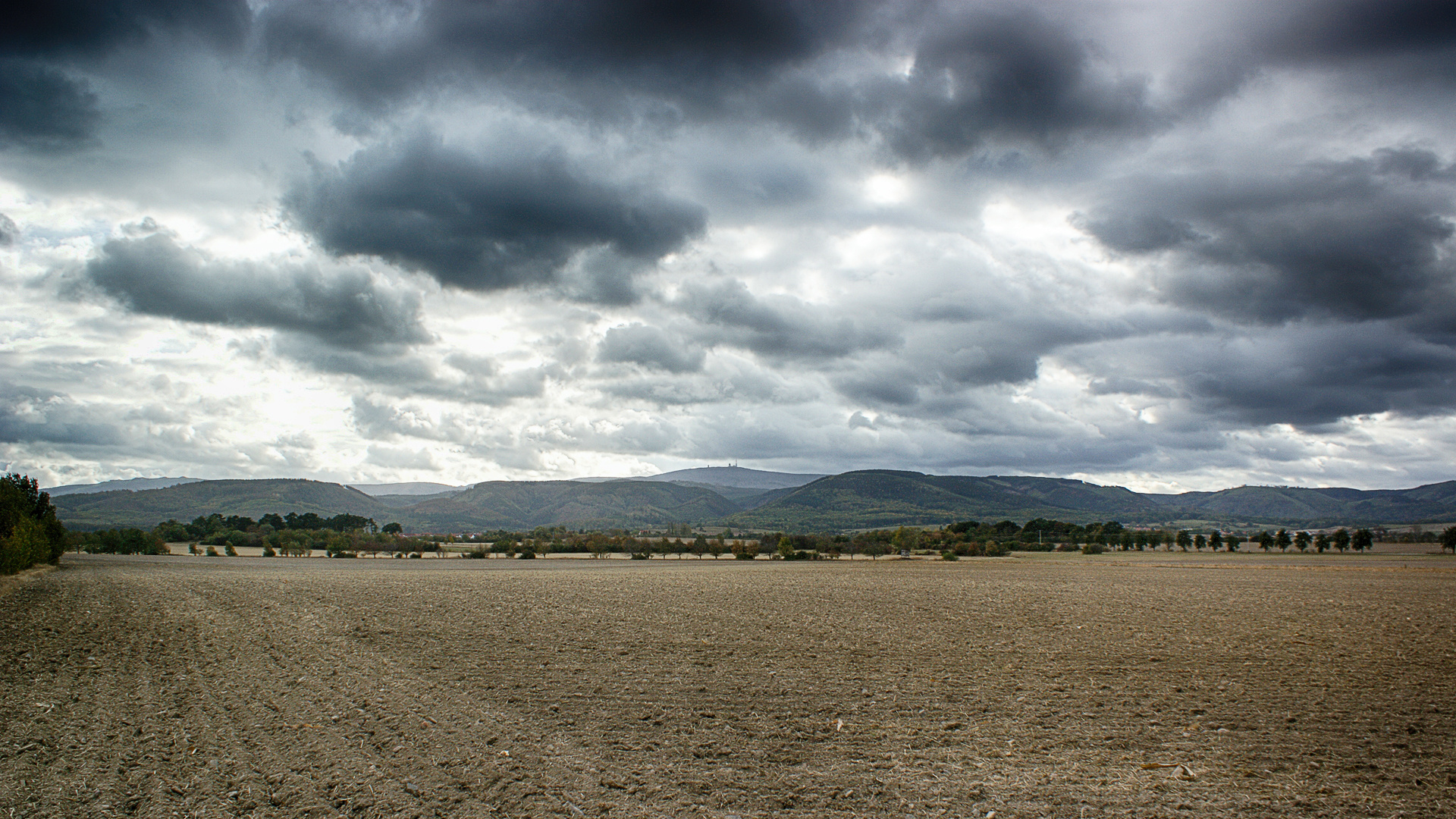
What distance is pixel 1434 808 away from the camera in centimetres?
1059

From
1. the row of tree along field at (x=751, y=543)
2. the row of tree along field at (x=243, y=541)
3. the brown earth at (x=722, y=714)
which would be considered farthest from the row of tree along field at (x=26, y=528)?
the row of tree along field at (x=751, y=543)

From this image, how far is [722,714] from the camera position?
50.8 ft

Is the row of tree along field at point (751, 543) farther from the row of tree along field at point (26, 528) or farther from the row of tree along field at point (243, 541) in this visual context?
the row of tree along field at point (26, 528)

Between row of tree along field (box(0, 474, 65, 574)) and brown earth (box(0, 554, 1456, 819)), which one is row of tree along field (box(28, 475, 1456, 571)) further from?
brown earth (box(0, 554, 1456, 819))

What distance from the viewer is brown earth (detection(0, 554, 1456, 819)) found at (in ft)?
35.7

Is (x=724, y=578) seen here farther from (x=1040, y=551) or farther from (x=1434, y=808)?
(x=1040, y=551)

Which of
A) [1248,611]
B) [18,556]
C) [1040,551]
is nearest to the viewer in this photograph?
[1248,611]

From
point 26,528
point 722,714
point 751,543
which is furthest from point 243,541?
point 722,714

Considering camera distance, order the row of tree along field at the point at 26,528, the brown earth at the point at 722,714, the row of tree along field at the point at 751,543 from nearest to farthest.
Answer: the brown earth at the point at 722,714 → the row of tree along field at the point at 26,528 → the row of tree along field at the point at 751,543

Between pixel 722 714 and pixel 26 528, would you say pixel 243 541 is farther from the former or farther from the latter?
pixel 722 714

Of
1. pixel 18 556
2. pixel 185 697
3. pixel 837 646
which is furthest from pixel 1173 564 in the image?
pixel 18 556

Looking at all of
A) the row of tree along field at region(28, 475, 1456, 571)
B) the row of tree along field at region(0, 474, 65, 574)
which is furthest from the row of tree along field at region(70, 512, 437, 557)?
the row of tree along field at region(0, 474, 65, 574)

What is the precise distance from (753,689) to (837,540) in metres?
150

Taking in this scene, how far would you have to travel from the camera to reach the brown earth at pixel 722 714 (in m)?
10.9
